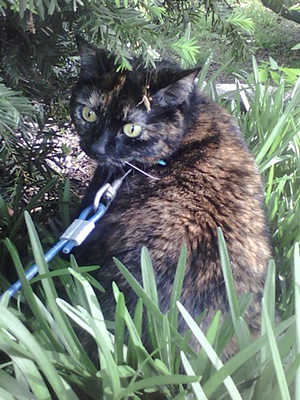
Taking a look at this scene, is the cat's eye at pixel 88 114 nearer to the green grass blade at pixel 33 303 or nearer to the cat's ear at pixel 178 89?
the cat's ear at pixel 178 89

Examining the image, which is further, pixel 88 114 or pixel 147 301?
pixel 88 114

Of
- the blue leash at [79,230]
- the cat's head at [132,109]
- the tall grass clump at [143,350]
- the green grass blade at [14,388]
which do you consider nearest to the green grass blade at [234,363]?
the tall grass clump at [143,350]

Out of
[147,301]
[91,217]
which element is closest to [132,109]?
[91,217]

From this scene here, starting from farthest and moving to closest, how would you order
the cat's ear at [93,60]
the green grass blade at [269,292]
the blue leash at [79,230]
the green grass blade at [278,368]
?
1. the cat's ear at [93,60]
2. the blue leash at [79,230]
3. the green grass blade at [269,292]
4. the green grass blade at [278,368]

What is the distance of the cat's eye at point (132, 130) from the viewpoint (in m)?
1.15

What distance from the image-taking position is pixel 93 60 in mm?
1153

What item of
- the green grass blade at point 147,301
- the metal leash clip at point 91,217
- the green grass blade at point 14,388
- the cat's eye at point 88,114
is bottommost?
the green grass blade at point 14,388

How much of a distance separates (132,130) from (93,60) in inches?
8.2

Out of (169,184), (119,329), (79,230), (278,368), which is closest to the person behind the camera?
(278,368)

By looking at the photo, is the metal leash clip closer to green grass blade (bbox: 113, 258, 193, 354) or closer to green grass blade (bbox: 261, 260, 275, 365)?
green grass blade (bbox: 113, 258, 193, 354)

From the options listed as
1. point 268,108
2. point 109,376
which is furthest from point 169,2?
point 109,376

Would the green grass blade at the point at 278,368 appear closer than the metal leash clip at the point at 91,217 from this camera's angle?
Yes

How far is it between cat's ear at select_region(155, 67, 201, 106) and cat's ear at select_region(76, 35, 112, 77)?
0.16 metres

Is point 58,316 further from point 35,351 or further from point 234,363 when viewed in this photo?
point 234,363
